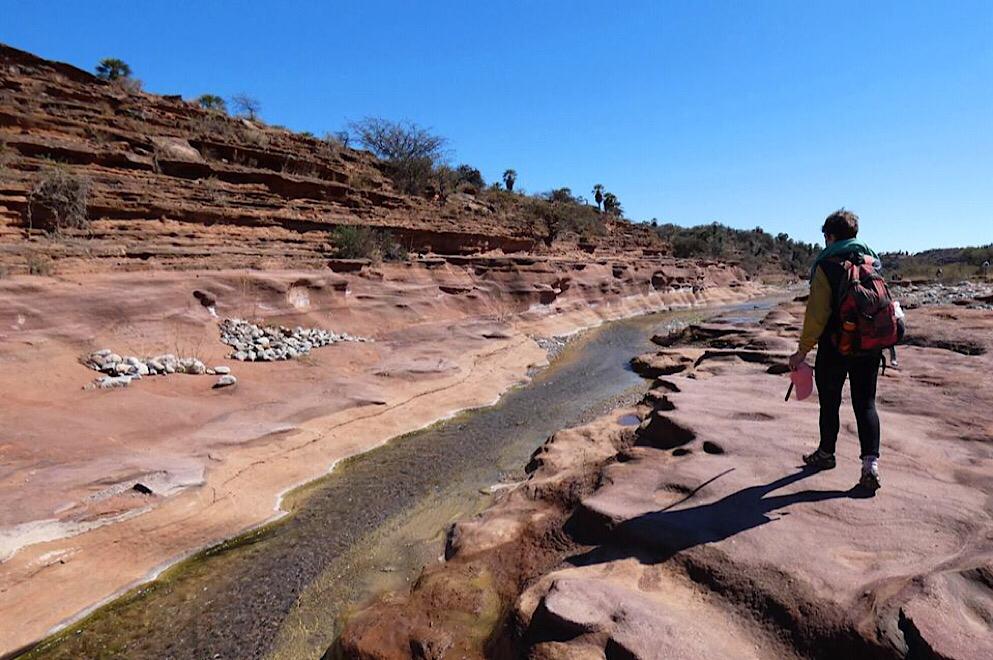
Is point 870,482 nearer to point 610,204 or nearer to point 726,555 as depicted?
point 726,555

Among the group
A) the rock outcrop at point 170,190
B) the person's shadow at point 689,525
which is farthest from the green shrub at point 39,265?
the person's shadow at point 689,525

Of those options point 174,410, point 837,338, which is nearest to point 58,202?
point 174,410

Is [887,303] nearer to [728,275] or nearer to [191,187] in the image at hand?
[191,187]

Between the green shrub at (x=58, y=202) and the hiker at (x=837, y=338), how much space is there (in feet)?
41.0

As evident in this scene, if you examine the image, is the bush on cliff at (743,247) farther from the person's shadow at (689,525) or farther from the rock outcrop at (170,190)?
the person's shadow at (689,525)

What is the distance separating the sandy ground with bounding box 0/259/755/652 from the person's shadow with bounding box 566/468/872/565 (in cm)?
363

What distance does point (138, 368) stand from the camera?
24.3 feet

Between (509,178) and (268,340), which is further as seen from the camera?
(509,178)

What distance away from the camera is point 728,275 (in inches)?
1516

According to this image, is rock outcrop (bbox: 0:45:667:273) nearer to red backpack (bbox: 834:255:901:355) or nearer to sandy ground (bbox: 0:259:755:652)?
sandy ground (bbox: 0:259:755:652)

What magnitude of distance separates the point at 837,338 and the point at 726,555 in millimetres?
1465

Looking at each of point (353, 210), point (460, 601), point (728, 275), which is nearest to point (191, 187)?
point (353, 210)

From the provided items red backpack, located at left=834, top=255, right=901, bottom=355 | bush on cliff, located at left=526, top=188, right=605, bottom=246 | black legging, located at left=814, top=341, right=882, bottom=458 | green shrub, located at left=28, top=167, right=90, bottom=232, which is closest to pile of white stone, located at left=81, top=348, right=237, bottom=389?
green shrub, located at left=28, top=167, right=90, bottom=232

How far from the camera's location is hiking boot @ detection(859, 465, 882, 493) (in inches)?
127
